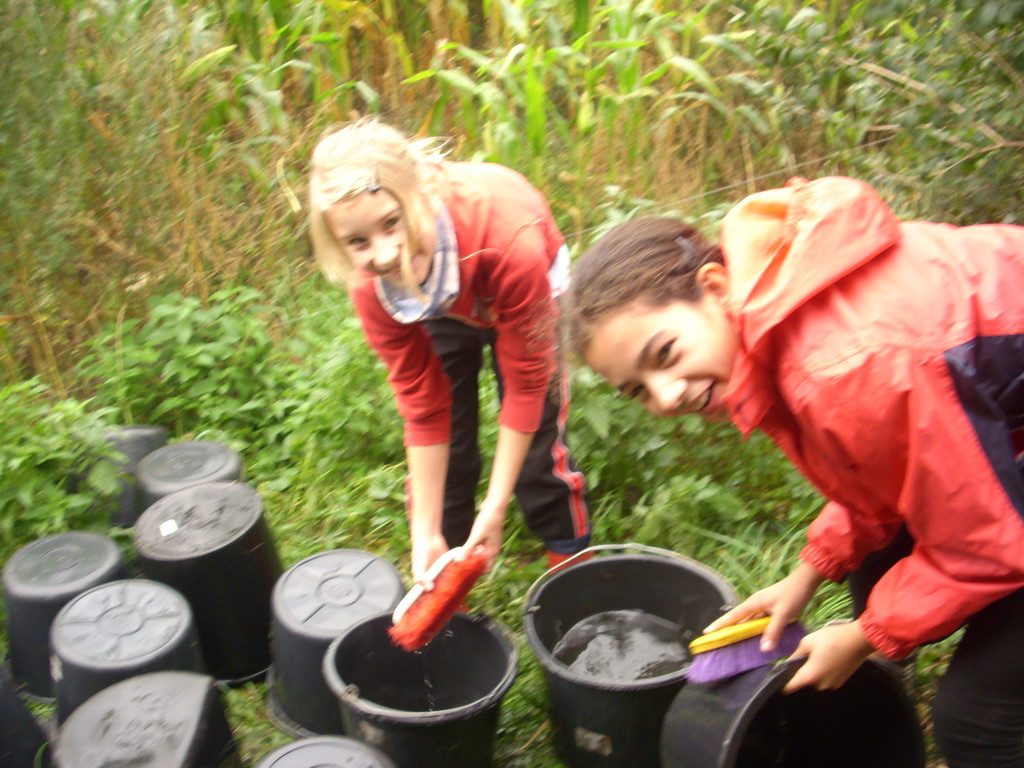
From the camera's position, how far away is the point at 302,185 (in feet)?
12.1

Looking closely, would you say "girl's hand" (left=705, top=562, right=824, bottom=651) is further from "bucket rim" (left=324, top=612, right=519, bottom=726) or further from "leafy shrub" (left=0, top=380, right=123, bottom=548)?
"leafy shrub" (left=0, top=380, right=123, bottom=548)

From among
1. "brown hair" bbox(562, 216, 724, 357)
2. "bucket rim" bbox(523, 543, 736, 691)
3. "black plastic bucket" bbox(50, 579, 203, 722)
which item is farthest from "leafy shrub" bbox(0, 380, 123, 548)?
"brown hair" bbox(562, 216, 724, 357)

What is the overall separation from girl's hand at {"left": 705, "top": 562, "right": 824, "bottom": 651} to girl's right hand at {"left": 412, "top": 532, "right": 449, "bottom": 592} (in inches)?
25.2

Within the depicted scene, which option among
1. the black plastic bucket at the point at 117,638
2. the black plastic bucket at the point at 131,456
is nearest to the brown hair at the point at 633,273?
the black plastic bucket at the point at 117,638

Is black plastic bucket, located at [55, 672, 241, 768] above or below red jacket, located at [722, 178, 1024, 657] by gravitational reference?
below

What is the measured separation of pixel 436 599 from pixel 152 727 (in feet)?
1.79

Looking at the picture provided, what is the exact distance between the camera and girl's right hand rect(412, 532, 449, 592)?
191 centimetres

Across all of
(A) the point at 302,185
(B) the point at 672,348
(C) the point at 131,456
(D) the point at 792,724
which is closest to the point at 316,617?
(D) the point at 792,724

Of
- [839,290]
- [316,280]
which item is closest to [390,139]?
[839,290]

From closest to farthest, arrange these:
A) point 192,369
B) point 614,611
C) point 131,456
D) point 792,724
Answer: point 792,724, point 614,611, point 131,456, point 192,369

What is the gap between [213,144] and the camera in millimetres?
3592

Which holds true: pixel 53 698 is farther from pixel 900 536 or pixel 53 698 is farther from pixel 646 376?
pixel 900 536

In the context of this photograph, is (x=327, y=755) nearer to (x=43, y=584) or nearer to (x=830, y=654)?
(x=830, y=654)

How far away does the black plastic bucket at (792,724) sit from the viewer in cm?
A: 136
